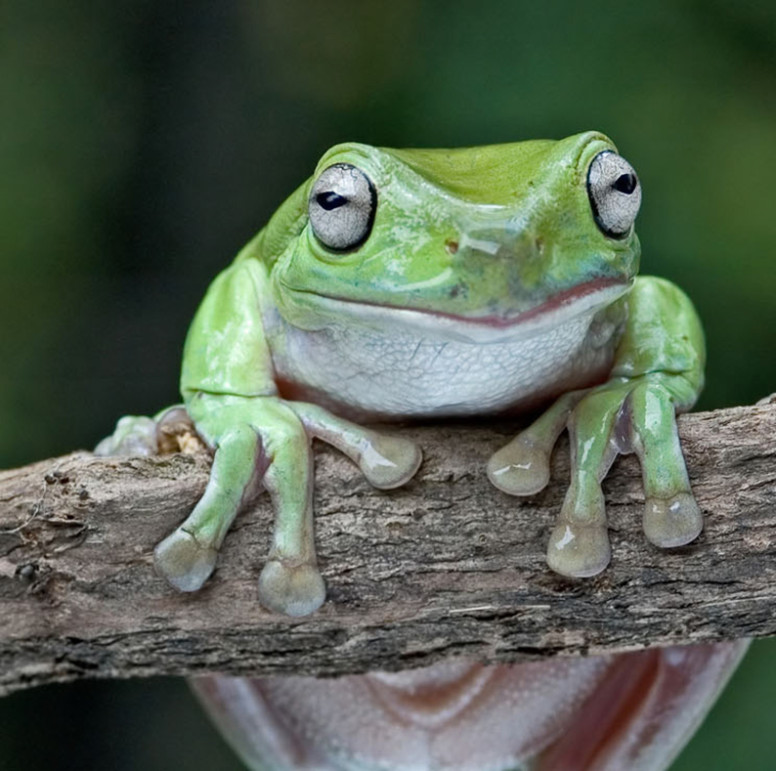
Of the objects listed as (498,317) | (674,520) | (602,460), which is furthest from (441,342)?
(674,520)

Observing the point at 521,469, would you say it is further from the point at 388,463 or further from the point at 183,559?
the point at 183,559

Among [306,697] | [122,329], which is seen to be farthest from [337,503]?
[122,329]

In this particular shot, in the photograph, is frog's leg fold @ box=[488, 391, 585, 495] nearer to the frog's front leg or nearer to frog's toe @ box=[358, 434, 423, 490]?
the frog's front leg

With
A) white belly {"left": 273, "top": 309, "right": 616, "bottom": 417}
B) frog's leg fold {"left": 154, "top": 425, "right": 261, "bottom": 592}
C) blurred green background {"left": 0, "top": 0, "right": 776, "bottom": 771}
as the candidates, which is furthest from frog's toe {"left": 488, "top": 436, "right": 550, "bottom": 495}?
blurred green background {"left": 0, "top": 0, "right": 776, "bottom": 771}

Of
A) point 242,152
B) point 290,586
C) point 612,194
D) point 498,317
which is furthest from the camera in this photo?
point 242,152

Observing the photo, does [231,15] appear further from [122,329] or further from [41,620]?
[41,620]

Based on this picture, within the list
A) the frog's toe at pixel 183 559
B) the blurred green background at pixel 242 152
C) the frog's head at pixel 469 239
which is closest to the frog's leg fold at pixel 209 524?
the frog's toe at pixel 183 559

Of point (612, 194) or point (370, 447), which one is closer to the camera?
point (612, 194)
